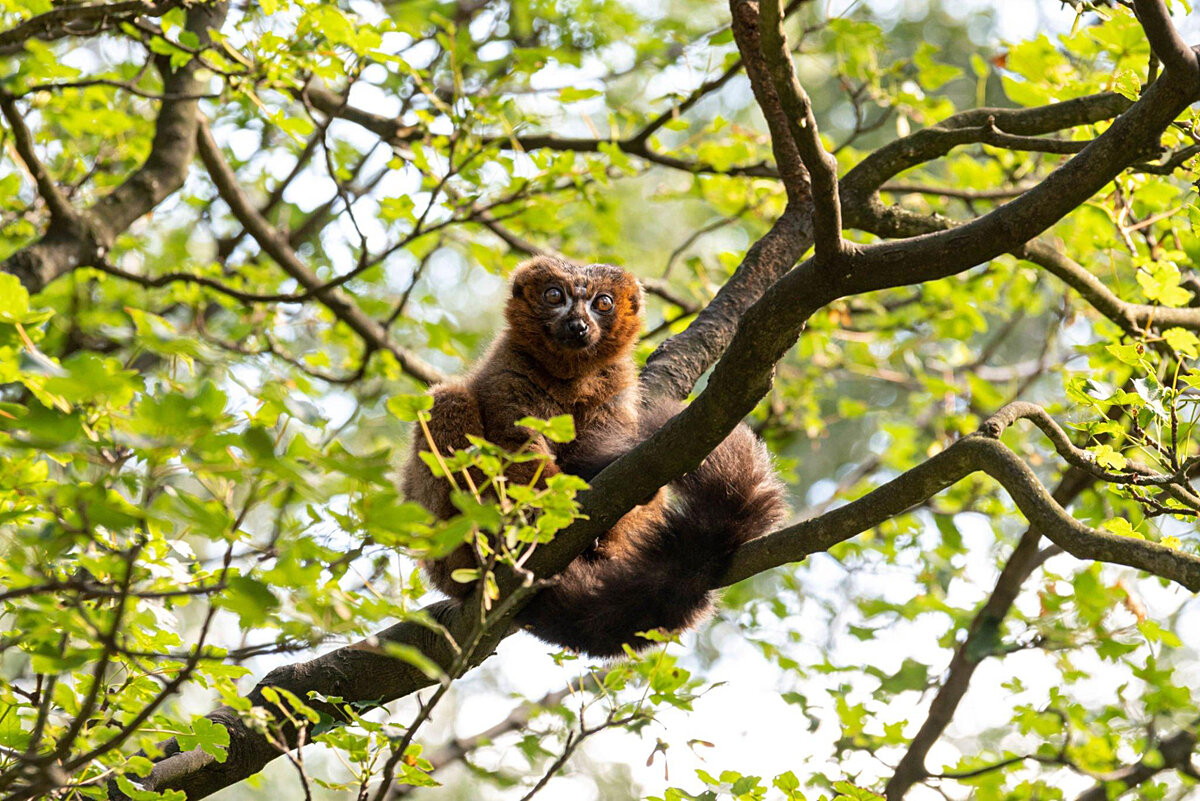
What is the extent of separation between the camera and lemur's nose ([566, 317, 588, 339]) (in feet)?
15.8

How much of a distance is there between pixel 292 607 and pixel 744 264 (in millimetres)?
2829

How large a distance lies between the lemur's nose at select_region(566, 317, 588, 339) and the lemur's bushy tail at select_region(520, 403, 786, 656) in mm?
1021

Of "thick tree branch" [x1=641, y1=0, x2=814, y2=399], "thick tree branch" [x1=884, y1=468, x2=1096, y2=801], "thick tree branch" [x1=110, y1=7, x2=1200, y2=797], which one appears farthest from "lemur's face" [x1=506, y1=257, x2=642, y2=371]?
"thick tree branch" [x1=884, y1=468, x2=1096, y2=801]

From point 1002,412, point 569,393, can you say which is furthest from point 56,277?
point 1002,412

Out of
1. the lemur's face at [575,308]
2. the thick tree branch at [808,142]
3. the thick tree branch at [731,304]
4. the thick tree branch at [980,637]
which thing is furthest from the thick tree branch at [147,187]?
the thick tree branch at [980,637]

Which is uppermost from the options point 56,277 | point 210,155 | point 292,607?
point 210,155

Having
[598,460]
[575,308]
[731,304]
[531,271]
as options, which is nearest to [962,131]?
[731,304]

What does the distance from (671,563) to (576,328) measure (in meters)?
1.46

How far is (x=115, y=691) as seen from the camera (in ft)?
9.77

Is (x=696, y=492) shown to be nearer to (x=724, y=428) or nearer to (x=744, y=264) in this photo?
(x=724, y=428)

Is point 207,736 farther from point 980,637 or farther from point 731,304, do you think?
point 980,637

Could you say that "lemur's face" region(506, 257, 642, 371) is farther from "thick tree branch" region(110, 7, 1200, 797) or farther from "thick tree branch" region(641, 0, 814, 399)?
"thick tree branch" region(110, 7, 1200, 797)

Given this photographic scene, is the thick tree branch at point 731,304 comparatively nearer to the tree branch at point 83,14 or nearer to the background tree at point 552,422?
the background tree at point 552,422

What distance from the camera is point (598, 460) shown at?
392cm
